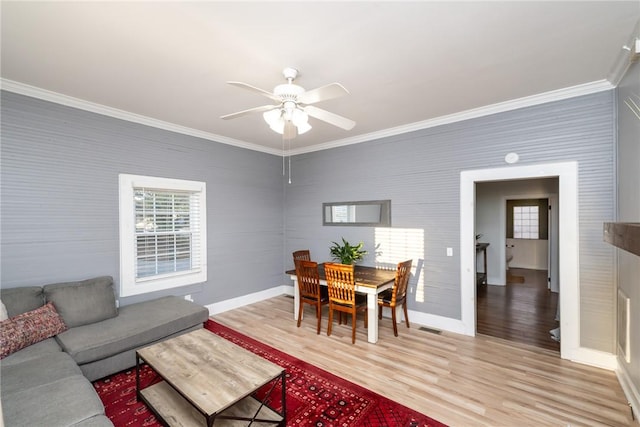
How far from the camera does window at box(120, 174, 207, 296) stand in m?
3.63

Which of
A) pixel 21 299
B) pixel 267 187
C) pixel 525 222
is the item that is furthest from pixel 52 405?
pixel 525 222

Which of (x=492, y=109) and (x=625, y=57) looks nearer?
(x=625, y=57)

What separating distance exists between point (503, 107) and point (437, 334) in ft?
9.73

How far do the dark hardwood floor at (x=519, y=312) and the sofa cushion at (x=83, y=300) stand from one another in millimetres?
4577

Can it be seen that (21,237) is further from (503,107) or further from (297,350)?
A: (503,107)

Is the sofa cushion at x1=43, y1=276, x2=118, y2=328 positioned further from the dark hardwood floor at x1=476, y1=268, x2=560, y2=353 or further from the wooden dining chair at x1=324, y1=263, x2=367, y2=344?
the dark hardwood floor at x1=476, y1=268, x2=560, y2=353

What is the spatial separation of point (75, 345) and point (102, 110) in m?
2.63

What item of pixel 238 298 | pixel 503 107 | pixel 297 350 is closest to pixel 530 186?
pixel 503 107

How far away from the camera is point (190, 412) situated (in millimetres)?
2170

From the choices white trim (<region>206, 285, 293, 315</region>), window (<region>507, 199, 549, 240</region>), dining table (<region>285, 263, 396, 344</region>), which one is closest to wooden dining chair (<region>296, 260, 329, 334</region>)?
dining table (<region>285, 263, 396, 344</region>)

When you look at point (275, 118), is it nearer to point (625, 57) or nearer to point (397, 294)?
point (397, 294)

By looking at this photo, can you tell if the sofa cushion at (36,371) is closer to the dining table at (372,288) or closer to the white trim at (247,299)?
the white trim at (247,299)

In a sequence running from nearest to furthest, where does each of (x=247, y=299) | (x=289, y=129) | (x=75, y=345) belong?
(x=75, y=345)
(x=289, y=129)
(x=247, y=299)

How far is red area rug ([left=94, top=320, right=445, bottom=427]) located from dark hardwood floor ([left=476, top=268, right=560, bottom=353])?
216 cm
